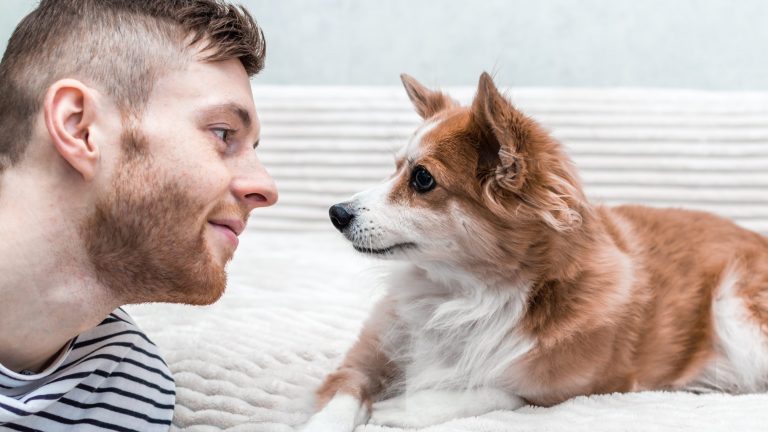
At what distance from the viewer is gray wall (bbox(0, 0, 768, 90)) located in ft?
10.5

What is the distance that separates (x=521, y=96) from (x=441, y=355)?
1674 mm

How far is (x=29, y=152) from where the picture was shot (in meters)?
1.17

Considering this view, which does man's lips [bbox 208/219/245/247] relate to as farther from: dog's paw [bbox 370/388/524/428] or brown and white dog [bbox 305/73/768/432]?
dog's paw [bbox 370/388/524/428]

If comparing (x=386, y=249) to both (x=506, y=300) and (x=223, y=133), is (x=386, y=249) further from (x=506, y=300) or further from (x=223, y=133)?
(x=223, y=133)

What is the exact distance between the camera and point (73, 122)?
3.85 ft

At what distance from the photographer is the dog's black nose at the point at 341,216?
1647 mm

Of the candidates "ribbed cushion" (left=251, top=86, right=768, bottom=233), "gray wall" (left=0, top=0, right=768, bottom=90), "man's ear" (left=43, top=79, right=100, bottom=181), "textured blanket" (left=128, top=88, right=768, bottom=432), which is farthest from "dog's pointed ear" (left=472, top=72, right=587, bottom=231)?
"gray wall" (left=0, top=0, right=768, bottom=90)

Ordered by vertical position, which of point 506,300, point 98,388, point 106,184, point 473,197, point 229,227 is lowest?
point 506,300

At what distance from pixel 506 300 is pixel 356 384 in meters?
0.38

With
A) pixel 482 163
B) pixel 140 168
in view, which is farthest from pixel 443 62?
pixel 140 168

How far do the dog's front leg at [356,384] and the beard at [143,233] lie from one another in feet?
1.30

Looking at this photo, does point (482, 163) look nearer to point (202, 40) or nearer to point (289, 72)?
point (202, 40)

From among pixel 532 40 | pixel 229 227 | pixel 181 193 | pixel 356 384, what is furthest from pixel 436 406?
pixel 532 40

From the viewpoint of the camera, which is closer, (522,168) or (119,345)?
(119,345)
